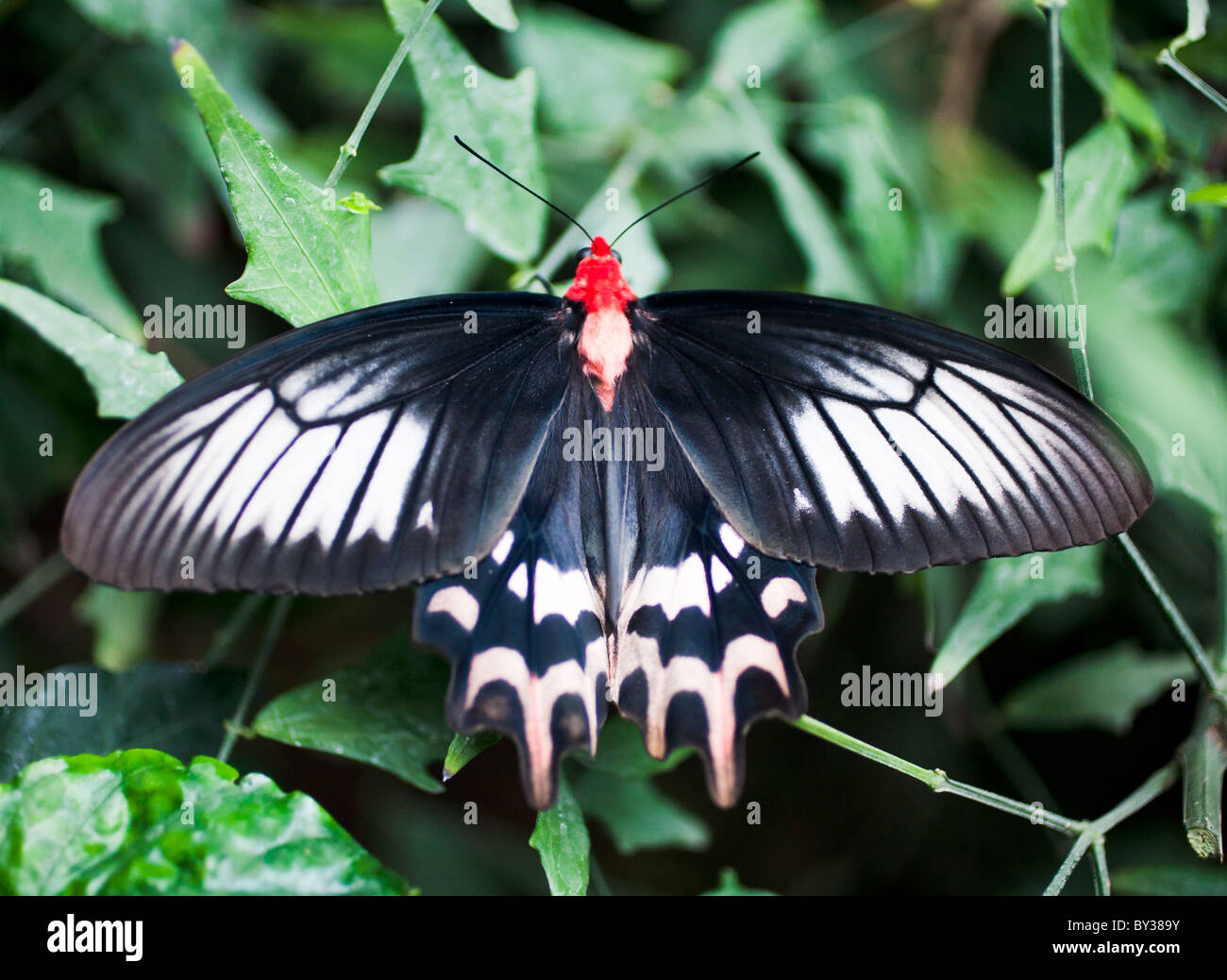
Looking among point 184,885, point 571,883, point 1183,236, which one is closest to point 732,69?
point 1183,236

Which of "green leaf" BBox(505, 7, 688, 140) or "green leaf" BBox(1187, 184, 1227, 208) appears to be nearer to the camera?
"green leaf" BBox(1187, 184, 1227, 208)

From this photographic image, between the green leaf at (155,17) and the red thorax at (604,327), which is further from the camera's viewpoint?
the green leaf at (155,17)

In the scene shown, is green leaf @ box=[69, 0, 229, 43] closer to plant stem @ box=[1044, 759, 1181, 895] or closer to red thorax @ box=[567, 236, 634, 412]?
red thorax @ box=[567, 236, 634, 412]
